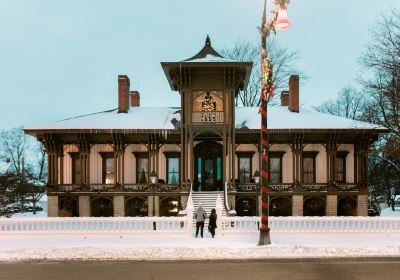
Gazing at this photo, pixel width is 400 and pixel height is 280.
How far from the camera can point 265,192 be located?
14.1 m

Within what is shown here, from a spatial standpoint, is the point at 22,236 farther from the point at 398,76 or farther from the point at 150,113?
the point at 398,76

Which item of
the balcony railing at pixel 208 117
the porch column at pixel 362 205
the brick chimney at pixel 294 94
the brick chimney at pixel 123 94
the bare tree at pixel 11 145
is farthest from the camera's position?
the bare tree at pixel 11 145

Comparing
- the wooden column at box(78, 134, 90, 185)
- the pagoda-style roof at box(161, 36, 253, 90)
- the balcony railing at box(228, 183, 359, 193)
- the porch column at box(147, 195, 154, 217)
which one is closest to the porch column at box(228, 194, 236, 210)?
the balcony railing at box(228, 183, 359, 193)

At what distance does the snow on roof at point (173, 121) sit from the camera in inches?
1052

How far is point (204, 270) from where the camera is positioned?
10852mm

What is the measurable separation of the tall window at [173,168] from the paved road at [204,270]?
16970 mm

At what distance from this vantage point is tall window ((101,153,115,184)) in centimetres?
2888

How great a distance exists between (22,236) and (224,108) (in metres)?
14.4

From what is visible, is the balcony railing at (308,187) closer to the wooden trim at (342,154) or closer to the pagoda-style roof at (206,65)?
the wooden trim at (342,154)

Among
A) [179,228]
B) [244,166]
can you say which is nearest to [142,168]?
[244,166]

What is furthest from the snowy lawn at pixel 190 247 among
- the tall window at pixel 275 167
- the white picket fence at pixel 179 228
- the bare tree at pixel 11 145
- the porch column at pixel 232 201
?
the bare tree at pixel 11 145

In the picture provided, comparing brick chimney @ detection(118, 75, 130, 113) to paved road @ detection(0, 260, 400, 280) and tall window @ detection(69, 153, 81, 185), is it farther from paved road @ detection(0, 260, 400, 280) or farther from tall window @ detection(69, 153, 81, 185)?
paved road @ detection(0, 260, 400, 280)

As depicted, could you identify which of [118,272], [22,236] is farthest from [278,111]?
[118,272]

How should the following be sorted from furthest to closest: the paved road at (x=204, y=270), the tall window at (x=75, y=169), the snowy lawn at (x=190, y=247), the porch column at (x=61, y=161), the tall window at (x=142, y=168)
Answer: the tall window at (x=75, y=169), the tall window at (x=142, y=168), the porch column at (x=61, y=161), the snowy lawn at (x=190, y=247), the paved road at (x=204, y=270)
